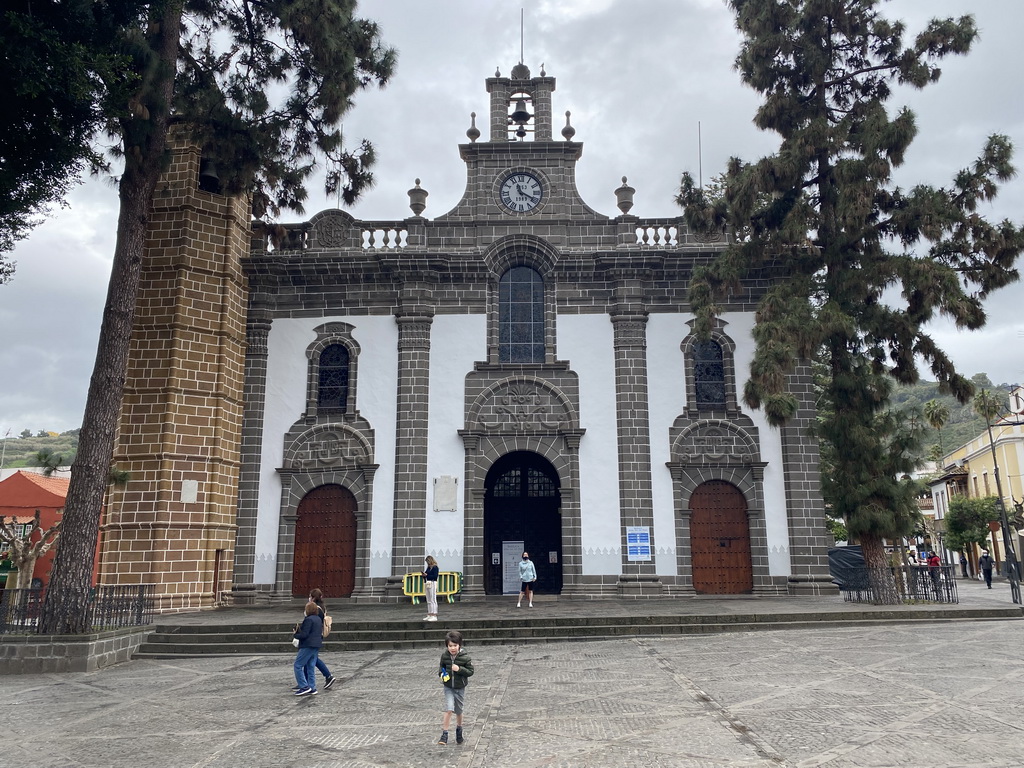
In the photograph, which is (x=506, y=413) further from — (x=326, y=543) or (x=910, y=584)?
(x=910, y=584)

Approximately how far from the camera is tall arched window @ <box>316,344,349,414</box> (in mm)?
20812

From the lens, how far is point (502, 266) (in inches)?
837

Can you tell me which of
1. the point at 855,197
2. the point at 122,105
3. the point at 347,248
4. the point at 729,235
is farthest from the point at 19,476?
the point at 855,197

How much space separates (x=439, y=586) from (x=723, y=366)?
9325 millimetres

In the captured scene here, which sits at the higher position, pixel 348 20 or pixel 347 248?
pixel 348 20

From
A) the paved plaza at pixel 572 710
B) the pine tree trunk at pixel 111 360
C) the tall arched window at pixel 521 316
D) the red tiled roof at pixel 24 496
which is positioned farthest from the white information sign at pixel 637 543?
the red tiled roof at pixel 24 496

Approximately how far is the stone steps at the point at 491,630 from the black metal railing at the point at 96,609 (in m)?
0.60

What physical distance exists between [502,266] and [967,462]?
39.6 m

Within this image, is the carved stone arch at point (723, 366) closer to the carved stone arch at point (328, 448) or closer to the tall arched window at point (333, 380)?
the carved stone arch at point (328, 448)

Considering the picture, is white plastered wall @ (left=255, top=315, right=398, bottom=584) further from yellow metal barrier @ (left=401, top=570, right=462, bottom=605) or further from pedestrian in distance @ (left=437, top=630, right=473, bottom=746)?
pedestrian in distance @ (left=437, top=630, right=473, bottom=746)

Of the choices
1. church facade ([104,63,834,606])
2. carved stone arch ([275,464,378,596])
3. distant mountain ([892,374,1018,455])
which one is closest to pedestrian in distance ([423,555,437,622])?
church facade ([104,63,834,606])

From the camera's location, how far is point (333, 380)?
68.9 feet

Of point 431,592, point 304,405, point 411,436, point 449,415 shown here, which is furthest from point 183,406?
point 431,592

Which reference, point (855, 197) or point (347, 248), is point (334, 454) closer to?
point (347, 248)
